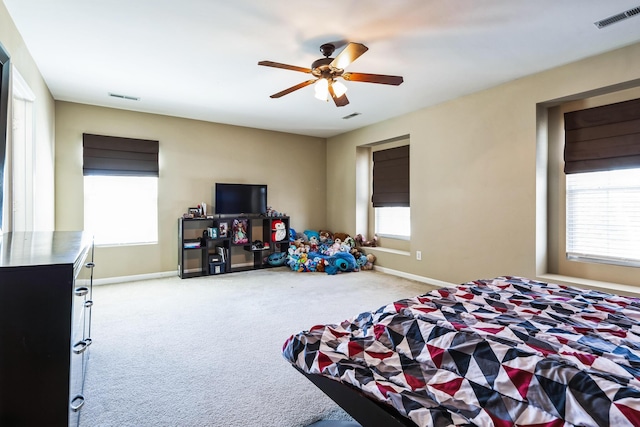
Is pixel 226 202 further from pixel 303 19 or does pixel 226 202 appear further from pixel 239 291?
pixel 303 19

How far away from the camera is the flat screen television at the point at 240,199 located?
5.42 metres

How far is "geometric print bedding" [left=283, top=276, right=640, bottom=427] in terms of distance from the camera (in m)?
0.94

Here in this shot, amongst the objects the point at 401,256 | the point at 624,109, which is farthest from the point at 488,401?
the point at 401,256

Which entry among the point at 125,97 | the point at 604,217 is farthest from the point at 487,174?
the point at 125,97

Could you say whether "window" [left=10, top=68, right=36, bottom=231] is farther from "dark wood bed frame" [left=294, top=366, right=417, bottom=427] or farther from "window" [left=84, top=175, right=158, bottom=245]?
"dark wood bed frame" [left=294, top=366, right=417, bottom=427]

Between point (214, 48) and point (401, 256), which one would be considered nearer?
point (214, 48)

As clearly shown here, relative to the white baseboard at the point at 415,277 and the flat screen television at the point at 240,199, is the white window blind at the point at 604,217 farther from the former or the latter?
the flat screen television at the point at 240,199

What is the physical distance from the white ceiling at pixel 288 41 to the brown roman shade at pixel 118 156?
657 millimetres

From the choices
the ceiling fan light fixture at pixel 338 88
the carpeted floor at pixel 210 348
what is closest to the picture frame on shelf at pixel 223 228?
the carpeted floor at pixel 210 348

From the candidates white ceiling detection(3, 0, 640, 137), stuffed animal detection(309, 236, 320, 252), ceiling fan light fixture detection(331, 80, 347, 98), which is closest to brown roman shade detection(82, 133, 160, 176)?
white ceiling detection(3, 0, 640, 137)

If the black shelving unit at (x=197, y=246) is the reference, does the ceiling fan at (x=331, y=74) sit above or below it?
above

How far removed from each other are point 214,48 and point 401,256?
3866mm

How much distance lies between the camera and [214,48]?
9.63 feet

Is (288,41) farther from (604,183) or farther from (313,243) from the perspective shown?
(313,243)
